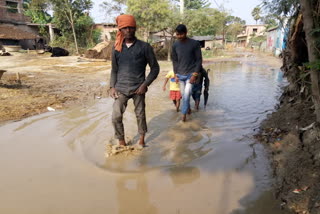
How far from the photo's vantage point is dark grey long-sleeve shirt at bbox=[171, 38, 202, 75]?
4.72 meters

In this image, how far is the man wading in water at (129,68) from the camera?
3158mm

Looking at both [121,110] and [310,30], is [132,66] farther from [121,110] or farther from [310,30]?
[310,30]

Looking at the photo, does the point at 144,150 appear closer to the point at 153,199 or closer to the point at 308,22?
the point at 153,199

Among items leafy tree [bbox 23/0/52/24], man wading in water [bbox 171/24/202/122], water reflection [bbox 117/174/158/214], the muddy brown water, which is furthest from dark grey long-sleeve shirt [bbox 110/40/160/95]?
leafy tree [bbox 23/0/52/24]

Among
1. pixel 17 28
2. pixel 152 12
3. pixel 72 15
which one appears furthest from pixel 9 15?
pixel 152 12

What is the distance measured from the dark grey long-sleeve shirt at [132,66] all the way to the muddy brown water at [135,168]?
977 mm

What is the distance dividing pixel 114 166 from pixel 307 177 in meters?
2.15

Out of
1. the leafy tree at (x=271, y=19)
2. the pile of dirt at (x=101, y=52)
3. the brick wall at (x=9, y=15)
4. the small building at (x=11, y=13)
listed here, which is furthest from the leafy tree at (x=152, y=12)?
the leafy tree at (x=271, y=19)

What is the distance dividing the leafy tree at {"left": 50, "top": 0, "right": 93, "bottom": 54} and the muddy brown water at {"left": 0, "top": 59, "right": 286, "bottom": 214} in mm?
24225

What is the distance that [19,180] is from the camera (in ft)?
9.37

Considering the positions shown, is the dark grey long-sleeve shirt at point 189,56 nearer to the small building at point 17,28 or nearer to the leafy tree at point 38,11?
the small building at point 17,28

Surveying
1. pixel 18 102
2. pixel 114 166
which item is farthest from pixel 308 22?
pixel 18 102

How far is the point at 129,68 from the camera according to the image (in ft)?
10.8

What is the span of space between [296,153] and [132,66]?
2.30 meters
